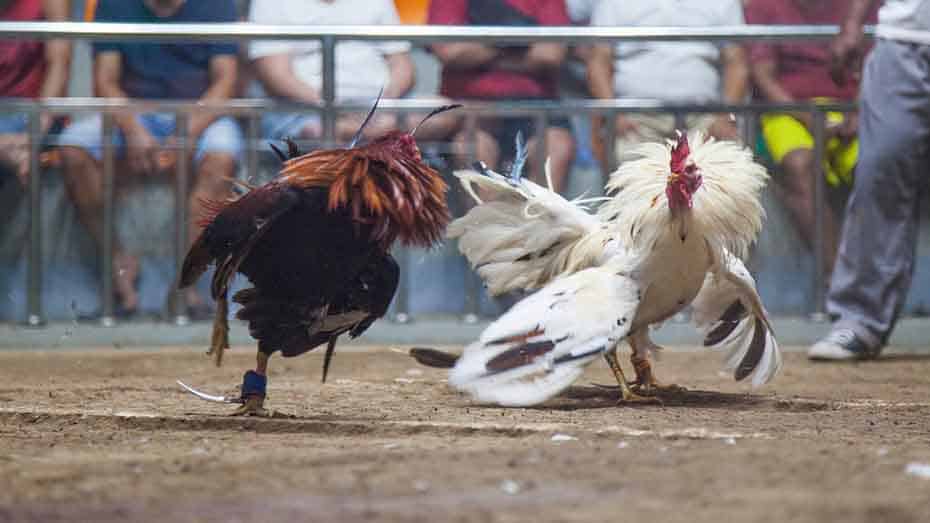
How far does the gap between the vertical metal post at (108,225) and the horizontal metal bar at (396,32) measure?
488mm

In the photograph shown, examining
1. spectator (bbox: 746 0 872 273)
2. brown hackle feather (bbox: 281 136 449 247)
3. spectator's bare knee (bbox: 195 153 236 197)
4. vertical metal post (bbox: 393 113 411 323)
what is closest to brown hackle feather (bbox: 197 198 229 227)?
brown hackle feather (bbox: 281 136 449 247)

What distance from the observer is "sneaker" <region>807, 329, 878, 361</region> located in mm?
7059

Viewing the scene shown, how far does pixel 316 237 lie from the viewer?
14.8 ft

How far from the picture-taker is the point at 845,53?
7.11m

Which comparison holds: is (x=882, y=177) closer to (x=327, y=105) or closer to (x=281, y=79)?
(x=327, y=105)

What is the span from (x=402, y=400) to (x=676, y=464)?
2029 millimetres

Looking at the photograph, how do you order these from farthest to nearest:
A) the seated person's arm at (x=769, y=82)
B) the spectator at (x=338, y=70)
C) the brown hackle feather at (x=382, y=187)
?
the seated person's arm at (x=769, y=82)
the spectator at (x=338, y=70)
the brown hackle feather at (x=382, y=187)

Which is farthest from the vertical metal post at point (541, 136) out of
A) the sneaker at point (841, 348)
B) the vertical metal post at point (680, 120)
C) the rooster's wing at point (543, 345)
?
the rooster's wing at point (543, 345)

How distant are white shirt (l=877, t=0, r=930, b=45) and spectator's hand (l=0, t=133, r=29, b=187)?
4.21 m

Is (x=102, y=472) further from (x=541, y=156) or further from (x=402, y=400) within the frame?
(x=541, y=156)

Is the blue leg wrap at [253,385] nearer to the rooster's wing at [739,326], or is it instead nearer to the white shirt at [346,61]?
the rooster's wing at [739,326]

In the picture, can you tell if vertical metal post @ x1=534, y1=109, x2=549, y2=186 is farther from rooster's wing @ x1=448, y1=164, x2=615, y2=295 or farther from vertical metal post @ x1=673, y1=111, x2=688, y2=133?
rooster's wing @ x1=448, y1=164, x2=615, y2=295

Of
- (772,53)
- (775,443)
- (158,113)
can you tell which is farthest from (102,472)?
(772,53)

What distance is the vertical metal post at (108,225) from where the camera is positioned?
752 cm
